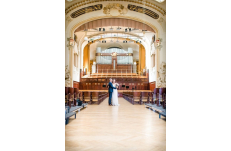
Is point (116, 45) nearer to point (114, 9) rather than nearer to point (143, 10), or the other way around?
point (114, 9)

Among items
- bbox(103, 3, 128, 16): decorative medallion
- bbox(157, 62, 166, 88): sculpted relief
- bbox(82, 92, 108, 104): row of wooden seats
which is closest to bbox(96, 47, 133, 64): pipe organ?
bbox(157, 62, 166, 88): sculpted relief

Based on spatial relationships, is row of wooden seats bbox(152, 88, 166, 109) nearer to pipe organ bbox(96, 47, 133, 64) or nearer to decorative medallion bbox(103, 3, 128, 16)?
decorative medallion bbox(103, 3, 128, 16)

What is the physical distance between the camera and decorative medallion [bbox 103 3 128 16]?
33.7ft

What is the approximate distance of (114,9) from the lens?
1045 centimetres

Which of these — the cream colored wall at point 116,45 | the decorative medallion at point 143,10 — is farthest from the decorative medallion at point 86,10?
the cream colored wall at point 116,45

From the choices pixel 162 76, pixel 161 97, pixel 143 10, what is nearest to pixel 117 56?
pixel 162 76

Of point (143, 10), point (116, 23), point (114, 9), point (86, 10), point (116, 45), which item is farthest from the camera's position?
point (116, 45)

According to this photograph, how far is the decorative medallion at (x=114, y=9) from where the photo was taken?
10266mm
